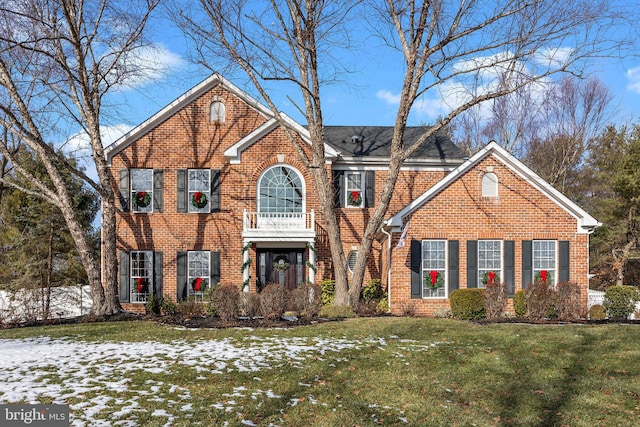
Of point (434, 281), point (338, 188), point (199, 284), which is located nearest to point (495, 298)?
point (434, 281)

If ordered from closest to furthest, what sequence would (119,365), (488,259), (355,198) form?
(119,365) → (488,259) → (355,198)

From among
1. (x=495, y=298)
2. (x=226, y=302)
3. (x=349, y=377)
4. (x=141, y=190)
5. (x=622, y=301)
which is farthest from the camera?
(x=141, y=190)

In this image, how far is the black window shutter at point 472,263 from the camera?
18.4 metres

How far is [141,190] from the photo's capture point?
20828 mm

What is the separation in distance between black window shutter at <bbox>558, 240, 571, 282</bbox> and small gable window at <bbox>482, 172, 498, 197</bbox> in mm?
2655

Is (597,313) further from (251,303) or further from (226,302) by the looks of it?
(226,302)

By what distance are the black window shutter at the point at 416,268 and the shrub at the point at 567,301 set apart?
4.35 metres

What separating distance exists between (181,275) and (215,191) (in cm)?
322

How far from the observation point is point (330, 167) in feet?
68.1

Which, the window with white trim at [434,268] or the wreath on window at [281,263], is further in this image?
the wreath on window at [281,263]

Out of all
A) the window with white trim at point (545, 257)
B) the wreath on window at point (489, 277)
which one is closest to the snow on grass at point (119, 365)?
the wreath on window at point (489, 277)

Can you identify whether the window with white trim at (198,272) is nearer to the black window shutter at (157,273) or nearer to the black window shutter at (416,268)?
the black window shutter at (157,273)

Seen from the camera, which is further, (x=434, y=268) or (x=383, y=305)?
(x=383, y=305)

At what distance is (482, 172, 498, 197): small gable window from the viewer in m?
18.7
